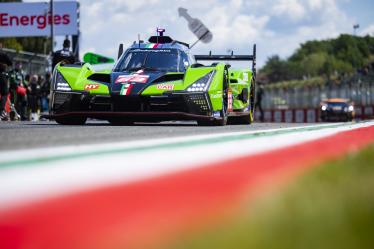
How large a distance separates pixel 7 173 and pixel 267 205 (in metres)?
0.48

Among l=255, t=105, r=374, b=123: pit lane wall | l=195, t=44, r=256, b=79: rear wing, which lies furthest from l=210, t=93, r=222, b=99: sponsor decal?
l=255, t=105, r=374, b=123: pit lane wall

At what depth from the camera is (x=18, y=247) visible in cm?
96

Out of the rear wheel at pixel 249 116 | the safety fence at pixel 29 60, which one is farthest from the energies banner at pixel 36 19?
the rear wheel at pixel 249 116

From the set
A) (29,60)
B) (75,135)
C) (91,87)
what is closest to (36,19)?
(29,60)

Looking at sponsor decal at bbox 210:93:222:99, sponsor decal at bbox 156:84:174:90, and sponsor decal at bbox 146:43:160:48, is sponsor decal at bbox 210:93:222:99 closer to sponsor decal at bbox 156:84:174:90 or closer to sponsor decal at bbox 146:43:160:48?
sponsor decal at bbox 156:84:174:90

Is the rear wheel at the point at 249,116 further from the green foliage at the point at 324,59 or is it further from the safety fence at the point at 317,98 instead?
the green foliage at the point at 324,59

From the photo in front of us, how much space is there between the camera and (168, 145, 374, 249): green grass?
106 centimetres

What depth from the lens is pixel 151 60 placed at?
35.4 feet

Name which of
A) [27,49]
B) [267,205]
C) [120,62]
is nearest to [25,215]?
[267,205]

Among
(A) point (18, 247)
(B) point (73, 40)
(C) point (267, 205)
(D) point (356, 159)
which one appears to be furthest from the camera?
(B) point (73, 40)

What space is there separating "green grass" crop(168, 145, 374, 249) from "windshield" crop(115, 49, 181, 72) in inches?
349

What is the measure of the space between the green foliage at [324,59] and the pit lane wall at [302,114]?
12288cm

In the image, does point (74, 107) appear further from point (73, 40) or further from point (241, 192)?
point (73, 40)

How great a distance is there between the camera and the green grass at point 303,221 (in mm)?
1064
